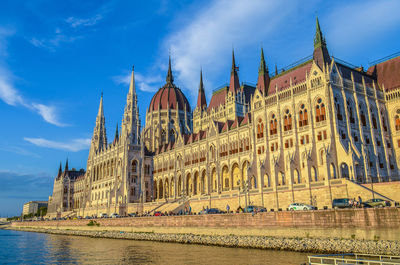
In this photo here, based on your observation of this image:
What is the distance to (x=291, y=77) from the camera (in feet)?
229

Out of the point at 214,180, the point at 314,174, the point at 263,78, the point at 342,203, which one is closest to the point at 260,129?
the point at 263,78

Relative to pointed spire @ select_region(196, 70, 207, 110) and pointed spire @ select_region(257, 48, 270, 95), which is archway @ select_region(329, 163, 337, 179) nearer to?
pointed spire @ select_region(257, 48, 270, 95)

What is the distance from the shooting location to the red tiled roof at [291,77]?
66.6 meters

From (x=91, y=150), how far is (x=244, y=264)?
112419mm

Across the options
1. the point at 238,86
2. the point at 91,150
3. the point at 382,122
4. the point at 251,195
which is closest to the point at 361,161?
the point at 382,122

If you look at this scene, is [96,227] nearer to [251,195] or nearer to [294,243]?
[251,195]

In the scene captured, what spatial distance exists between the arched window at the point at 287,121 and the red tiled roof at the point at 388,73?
20.0 m

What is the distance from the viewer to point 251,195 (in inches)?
2445

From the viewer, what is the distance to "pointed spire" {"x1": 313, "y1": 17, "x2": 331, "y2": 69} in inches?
2499

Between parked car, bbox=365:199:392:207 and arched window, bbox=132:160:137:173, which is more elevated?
arched window, bbox=132:160:137:173

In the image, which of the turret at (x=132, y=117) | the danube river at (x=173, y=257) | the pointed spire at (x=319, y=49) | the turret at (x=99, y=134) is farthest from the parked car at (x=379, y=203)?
the turret at (x=99, y=134)

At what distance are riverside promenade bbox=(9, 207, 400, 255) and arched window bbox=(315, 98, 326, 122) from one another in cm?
2157

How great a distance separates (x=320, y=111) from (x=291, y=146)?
25.8 ft

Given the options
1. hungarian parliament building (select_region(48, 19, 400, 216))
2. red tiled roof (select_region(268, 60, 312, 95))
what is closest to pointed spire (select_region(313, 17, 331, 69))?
hungarian parliament building (select_region(48, 19, 400, 216))
